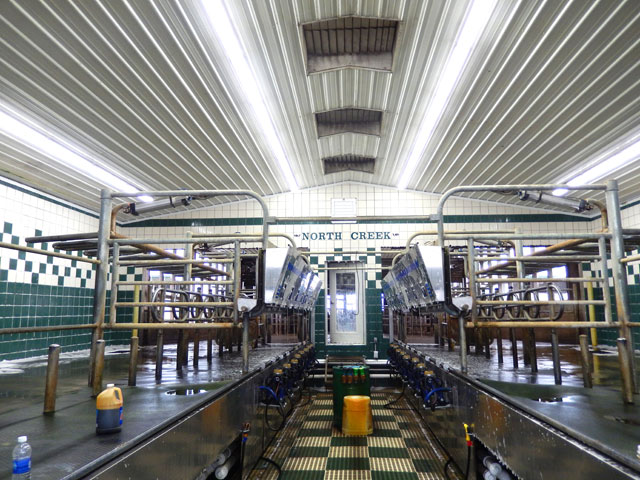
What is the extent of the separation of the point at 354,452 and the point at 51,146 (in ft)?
17.1

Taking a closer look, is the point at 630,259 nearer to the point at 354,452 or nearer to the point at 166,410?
the point at 166,410

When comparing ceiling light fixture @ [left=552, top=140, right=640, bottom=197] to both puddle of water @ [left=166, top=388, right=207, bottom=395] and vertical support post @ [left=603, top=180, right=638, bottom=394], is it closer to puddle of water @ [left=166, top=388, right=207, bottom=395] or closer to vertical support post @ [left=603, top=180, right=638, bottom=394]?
vertical support post @ [left=603, top=180, right=638, bottom=394]

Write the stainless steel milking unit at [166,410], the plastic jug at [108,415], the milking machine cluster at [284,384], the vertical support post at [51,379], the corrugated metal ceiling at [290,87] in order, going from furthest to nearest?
the corrugated metal ceiling at [290,87], the milking machine cluster at [284,384], the vertical support post at [51,379], the plastic jug at [108,415], the stainless steel milking unit at [166,410]

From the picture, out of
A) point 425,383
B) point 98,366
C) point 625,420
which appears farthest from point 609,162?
point 98,366

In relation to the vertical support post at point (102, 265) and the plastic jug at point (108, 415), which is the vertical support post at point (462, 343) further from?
the vertical support post at point (102, 265)

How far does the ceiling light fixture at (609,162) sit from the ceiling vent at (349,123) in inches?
116

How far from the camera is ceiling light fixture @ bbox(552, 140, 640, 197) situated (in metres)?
6.10

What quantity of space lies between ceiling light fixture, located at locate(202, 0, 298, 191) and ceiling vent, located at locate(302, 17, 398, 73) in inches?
28.3

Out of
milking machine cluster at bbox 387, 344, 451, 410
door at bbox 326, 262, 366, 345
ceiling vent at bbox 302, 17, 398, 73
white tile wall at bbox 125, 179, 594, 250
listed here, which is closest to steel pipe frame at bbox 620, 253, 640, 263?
milking machine cluster at bbox 387, 344, 451, 410

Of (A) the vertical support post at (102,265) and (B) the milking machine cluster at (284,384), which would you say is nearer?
(A) the vertical support post at (102,265)

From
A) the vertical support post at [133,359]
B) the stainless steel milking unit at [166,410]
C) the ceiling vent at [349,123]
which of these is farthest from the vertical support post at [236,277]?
the ceiling vent at [349,123]

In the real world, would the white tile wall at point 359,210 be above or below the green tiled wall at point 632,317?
above

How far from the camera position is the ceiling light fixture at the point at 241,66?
12.9 ft

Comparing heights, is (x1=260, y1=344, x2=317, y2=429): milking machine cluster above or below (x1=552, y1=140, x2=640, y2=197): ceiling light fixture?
below
